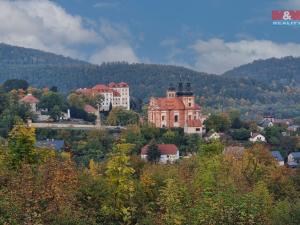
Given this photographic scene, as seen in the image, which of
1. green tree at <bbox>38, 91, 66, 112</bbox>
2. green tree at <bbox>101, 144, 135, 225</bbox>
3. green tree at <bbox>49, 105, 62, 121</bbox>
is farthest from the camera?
green tree at <bbox>38, 91, 66, 112</bbox>

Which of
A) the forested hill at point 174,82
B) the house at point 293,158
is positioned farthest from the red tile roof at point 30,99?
the forested hill at point 174,82

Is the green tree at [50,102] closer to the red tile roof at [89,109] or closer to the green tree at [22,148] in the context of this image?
the red tile roof at [89,109]

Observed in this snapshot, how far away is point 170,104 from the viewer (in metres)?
58.2

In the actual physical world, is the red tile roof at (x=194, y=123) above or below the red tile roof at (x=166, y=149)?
Result: above

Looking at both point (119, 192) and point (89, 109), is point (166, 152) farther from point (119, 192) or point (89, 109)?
point (119, 192)

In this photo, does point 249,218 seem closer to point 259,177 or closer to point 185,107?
point 259,177

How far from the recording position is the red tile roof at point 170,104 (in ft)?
190

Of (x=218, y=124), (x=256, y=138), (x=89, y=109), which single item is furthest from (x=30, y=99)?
(x=256, y=138)

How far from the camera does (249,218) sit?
16.0 metres

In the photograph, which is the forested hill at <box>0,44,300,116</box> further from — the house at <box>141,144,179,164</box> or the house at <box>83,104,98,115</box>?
the house at <box>141,144,179,164</box>

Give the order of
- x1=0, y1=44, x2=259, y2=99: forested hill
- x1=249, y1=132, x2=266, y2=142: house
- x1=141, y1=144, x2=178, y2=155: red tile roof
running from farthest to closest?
x1=0, y1=44, x2=259, y2=99: forested hill → x1=249, y1=132, x2=266, y2=142: house → x1=141, y1=144, x2=178, y2=155: red tile roof

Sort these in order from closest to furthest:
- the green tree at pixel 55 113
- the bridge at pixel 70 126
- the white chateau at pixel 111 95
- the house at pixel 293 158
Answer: the house at pixel 293 158 → the bridge at pixel 70 126 → the green tree at pixel 55 113 → the white chateau at pixel 111 95

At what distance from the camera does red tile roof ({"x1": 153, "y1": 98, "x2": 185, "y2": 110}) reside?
190 feet

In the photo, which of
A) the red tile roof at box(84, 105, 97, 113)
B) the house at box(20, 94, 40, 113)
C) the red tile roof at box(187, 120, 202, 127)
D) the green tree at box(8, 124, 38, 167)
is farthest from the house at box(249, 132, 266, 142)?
the green tree at box(8, 124, 38, 167)
